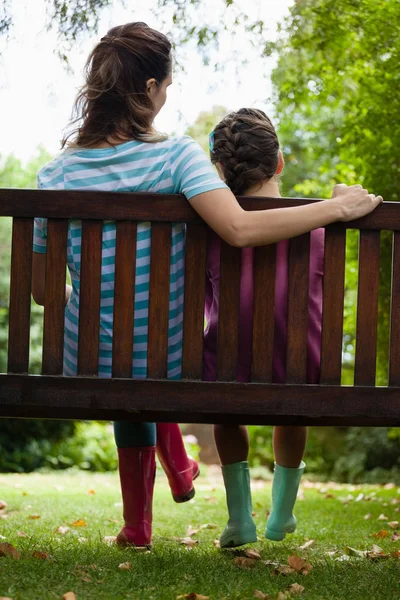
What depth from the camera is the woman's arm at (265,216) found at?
7.50ft

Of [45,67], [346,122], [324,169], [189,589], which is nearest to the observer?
[189,589]

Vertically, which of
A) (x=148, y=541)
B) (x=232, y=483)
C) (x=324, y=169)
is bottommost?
(x=148, y=541)

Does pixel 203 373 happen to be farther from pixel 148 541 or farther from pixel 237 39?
pixel 237 39

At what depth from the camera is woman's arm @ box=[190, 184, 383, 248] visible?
2.29m

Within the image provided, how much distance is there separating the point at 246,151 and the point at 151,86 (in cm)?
Result: 43

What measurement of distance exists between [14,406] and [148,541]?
87cm

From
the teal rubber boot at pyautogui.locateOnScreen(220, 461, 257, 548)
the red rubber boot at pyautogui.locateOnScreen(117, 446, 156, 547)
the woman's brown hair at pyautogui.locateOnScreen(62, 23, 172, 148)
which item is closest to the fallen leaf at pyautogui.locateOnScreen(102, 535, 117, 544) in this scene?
the red rubber boot at pyautogui.locateOnScreen(117, 446, 156, 547)

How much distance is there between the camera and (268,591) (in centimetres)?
226

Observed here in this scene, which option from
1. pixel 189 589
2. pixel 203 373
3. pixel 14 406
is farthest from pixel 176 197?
pixel 189 589

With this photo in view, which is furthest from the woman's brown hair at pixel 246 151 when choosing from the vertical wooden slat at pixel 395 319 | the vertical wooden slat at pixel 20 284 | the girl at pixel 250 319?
the vertical wooden slat at pixel 20 284

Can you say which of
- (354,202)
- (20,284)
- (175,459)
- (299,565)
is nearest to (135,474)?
(175,459)

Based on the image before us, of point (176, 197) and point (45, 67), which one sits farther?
point (45, 67)

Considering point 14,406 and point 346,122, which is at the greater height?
point 346,122

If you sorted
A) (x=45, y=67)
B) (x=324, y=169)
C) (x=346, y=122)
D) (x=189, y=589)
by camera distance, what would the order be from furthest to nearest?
(x=324, y=169) → (x=346, y=122) → (x=45, y=67) → (x=189, y=589)
